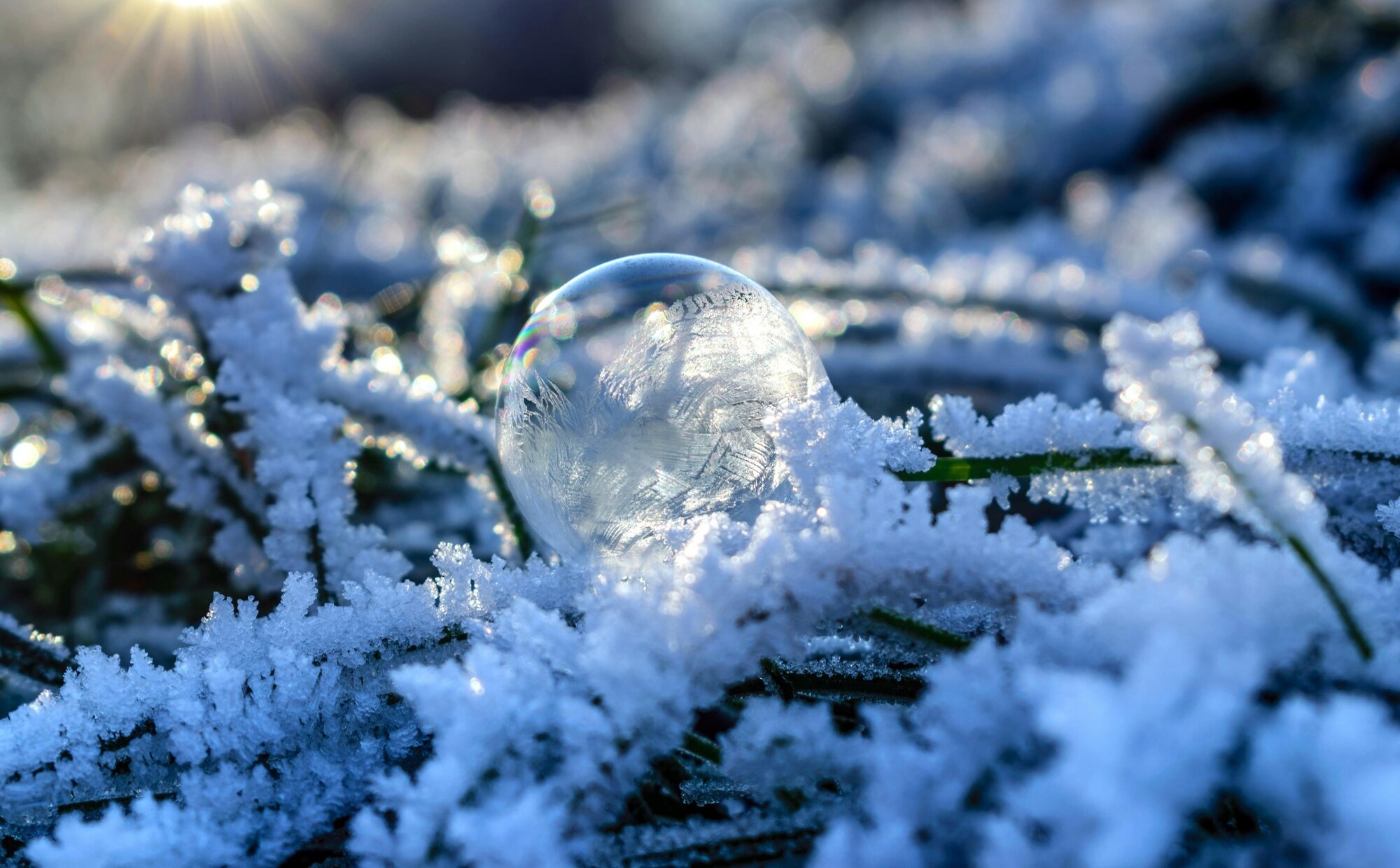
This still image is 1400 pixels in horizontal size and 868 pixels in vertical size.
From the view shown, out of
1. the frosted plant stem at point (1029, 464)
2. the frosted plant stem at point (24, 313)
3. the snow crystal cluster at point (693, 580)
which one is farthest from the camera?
the frosted plant stem at point (24, 313)

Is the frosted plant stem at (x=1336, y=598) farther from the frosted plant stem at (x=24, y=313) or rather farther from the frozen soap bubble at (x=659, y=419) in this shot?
the frosted plant stem at (x=24, y=313)

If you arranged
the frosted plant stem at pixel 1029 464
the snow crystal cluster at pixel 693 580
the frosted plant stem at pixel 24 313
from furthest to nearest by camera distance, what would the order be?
1. the frosted plant stem at pixel 24 313
2. the frosted plant stem at pixel 1029 464
3. the snow crystal cluster at pixel 693 580

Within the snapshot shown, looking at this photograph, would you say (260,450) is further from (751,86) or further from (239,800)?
(751,86)

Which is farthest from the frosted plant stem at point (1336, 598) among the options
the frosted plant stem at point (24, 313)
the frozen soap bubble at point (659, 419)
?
the frosted plant stem at point (24, 313)

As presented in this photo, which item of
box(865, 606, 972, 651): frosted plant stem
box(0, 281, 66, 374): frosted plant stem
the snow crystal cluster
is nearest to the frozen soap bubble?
the snow crystal cluster

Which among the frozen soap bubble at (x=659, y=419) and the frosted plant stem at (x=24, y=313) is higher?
the frosted plant stem at (x=24, y=313)

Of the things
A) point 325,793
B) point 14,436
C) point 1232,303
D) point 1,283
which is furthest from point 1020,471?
point 14,436

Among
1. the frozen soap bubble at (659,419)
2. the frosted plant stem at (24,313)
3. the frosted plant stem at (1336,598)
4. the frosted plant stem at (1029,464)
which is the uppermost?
the frosted plant stem at (24,313)
